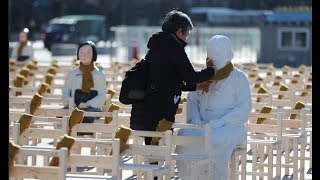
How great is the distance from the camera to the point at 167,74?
11703mm

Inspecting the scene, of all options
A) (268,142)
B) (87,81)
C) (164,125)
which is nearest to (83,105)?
(87,81)

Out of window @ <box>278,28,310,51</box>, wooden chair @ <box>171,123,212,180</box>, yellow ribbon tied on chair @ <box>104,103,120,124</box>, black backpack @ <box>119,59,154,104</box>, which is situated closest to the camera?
wooden chair @ <box>171,123,212,180</box>

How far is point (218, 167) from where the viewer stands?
11.2m

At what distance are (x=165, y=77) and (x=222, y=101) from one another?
571 millimetres

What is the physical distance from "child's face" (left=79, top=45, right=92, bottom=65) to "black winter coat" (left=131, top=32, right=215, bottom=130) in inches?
124

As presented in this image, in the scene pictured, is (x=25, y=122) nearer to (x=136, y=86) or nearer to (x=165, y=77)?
(x=136, y=86)

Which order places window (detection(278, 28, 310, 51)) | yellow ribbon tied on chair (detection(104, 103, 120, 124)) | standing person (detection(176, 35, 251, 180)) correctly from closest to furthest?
standing person (detection(176, 35, 251, 180)) → yellow ribbon tied on chair (detection(104, 103, 120, 124)) → window (detection(278, 28, 310, 51))

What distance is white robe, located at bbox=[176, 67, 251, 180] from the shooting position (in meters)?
11.3

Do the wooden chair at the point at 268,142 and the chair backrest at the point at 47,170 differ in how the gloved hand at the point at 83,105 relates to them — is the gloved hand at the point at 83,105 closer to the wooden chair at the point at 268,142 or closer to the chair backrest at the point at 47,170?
the wooden chair at the point at 268,142

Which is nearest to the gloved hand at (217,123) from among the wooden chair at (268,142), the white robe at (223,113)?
the white robe at (223,113)

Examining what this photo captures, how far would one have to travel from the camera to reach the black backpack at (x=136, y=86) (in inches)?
465

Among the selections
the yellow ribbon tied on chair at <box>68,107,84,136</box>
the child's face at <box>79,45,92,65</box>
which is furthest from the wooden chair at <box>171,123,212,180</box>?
the child's face at <box>79,45,92,65</box>

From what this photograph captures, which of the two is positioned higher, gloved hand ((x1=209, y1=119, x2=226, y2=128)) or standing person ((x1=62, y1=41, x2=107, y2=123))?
standing person ((x1=62, y1=41, x2=107, y2=123))

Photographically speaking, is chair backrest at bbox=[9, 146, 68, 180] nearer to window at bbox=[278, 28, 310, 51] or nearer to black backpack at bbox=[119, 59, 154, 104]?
black backpack at bbox=[119, 59, 154, 104]
